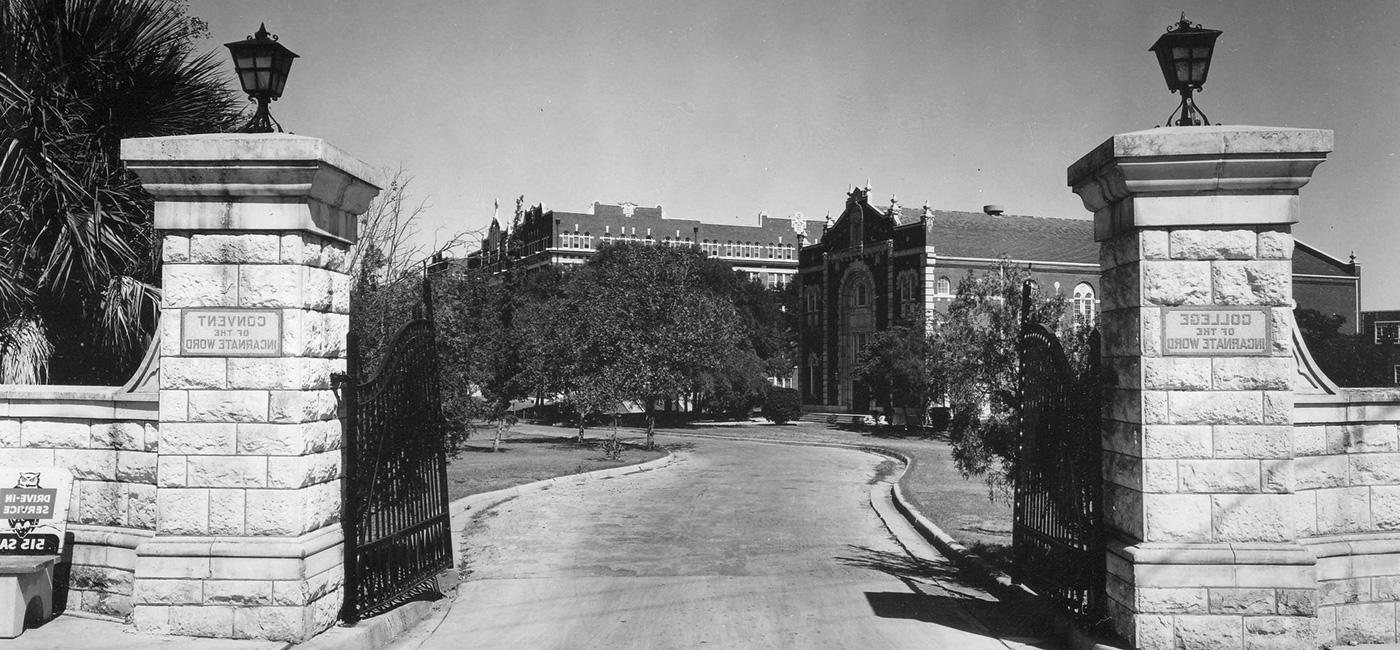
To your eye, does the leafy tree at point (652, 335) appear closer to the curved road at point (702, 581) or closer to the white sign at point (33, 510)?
the curved road at point (702, 581)

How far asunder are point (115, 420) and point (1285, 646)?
7611 mm

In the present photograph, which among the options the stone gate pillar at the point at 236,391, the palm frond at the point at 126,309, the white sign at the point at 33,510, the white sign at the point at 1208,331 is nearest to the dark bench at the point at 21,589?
the white sign at the point at 33,510

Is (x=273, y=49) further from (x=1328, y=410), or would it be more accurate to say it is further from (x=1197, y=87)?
(x=1328, y=410)

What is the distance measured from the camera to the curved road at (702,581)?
724cm

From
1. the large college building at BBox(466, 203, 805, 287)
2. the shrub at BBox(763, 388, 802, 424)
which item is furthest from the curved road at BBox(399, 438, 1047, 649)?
the large college building at BBox(466, 203, 805, 287)

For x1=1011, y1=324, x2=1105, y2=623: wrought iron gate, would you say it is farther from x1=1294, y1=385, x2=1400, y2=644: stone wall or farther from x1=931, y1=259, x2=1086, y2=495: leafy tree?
x1=1294, y1=385, x2=1400, y2=644: stone wall

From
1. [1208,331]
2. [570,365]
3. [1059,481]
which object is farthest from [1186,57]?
[570,365]

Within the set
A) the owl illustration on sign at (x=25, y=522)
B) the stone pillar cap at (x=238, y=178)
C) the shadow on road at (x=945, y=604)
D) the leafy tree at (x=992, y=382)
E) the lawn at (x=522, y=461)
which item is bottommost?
the lawn at (x=522, y=461)

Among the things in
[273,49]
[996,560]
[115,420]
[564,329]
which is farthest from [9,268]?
[564,329]

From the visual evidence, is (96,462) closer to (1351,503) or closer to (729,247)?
(1351,503)

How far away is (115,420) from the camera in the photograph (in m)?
6.66

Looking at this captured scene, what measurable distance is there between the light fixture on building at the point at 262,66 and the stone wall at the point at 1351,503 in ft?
22.9

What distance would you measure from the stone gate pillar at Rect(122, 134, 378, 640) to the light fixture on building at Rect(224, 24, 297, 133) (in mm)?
584

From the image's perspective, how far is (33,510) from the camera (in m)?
6.51
